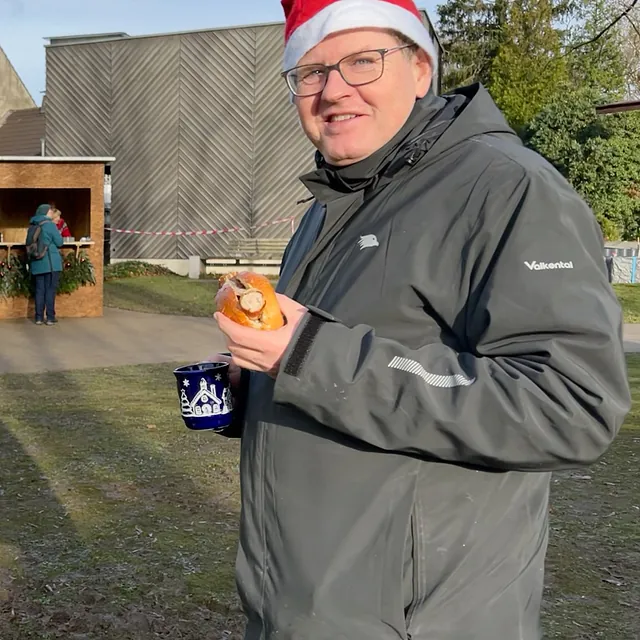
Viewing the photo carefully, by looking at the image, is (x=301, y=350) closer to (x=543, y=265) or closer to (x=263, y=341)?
(x=263, y=341)

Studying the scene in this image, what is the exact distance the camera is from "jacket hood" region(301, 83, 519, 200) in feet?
5.44

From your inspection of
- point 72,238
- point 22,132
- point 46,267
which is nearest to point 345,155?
point 46,267

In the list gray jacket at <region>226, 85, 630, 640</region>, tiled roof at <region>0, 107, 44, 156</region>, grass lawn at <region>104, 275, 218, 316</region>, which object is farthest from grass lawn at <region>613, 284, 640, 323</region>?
tiled roof at <region>0, 107, 44, 156</region>

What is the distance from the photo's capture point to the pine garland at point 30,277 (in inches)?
513

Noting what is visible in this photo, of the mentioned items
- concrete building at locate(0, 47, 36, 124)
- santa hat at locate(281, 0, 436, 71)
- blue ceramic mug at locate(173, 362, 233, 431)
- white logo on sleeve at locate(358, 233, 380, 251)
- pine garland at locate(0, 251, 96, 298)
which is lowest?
pine garland at locate(0, 251, 96, 298)

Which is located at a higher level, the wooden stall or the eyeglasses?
the eyeglasses

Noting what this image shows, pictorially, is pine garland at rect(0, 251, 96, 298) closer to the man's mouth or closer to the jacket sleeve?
the man's mouth

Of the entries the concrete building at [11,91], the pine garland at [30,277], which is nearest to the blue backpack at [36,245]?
the pine garland at [30,277]

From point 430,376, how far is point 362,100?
616mm

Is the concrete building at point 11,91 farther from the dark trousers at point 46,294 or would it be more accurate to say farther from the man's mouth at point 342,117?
the man's mouth at point 342,117

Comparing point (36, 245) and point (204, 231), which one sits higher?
point (36, 245)

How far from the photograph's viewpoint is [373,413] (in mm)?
1463

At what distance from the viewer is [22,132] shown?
104 feet

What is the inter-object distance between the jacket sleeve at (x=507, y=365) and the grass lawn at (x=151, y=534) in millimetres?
2461
